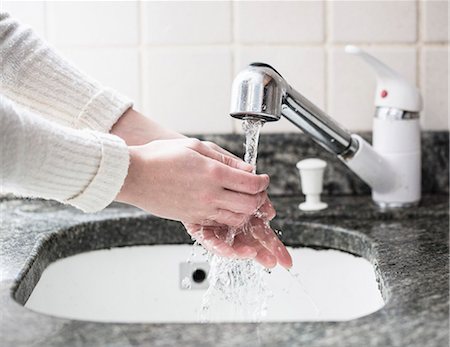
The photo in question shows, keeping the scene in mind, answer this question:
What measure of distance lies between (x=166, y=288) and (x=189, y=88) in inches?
10.3

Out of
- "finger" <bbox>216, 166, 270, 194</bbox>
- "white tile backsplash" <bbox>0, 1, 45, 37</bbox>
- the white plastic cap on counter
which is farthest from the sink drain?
"white tile backsplash" <bbox>0, 1, 45, 37</bbox>

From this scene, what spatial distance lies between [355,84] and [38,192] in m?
0.53

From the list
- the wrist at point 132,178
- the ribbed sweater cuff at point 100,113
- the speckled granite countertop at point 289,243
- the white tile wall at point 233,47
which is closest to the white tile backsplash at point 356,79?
the white tile wall at point 233,47

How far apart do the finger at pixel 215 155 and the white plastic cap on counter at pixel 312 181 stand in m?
0.24

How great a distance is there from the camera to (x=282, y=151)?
1.08 m

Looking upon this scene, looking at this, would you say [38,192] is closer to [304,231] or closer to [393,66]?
[304,231]

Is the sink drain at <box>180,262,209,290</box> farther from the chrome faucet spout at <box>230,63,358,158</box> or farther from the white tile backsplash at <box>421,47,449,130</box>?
the white tile backsplash at <box>421,47,449,130</box>

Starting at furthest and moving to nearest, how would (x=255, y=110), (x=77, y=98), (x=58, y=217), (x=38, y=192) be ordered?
(x=58, y=217) < (x=77, y=98) < (x=255, y=110) < (x=38, y=192)

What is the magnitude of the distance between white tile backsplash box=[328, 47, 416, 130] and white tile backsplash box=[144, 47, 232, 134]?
0.44ft

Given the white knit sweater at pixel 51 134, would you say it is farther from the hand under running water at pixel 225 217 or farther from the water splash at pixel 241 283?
the water splash at pixel 241 283

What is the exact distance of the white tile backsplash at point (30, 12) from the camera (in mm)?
1089

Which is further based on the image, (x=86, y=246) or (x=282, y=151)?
(x=282, y=151)

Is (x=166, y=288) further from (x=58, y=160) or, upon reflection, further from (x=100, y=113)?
(x=58, y=160)

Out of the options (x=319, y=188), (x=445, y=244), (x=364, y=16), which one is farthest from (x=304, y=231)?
(x=364, y=16)
